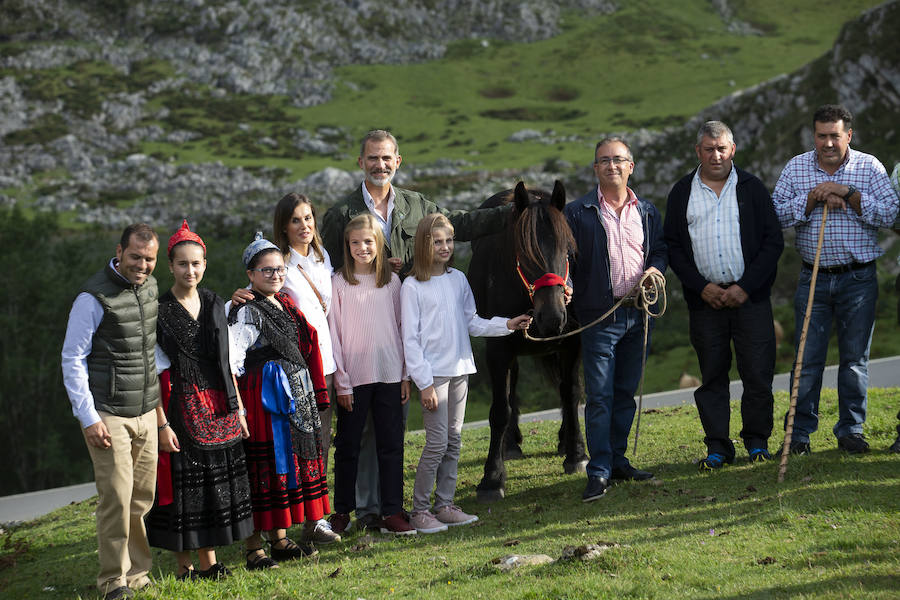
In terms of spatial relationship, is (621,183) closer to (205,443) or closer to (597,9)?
(205,443)

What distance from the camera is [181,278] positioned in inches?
195

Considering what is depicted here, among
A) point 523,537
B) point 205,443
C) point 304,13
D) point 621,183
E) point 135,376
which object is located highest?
point 304,13

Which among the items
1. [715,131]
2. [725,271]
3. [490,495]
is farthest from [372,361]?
[715,131]

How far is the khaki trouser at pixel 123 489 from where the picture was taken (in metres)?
4.67

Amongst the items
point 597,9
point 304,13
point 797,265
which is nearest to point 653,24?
point 597,9

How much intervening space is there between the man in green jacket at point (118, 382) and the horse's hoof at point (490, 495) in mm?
2784

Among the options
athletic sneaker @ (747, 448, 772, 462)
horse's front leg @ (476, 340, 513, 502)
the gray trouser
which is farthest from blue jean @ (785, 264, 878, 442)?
the gray trouser

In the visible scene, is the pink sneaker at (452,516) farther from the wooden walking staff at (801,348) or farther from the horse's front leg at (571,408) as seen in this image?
the wooden walking staff at (801,348)

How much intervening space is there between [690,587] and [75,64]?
13726 centimetres

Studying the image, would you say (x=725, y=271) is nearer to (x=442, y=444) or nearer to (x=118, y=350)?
(x=442, y=444)

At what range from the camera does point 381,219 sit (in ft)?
20.8

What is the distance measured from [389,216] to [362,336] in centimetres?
111

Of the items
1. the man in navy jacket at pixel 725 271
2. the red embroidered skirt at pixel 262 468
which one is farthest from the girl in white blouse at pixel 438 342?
the man in navy jacket at pixel 725 271

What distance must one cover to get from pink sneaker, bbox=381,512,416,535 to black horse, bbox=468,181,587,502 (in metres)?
1.06
